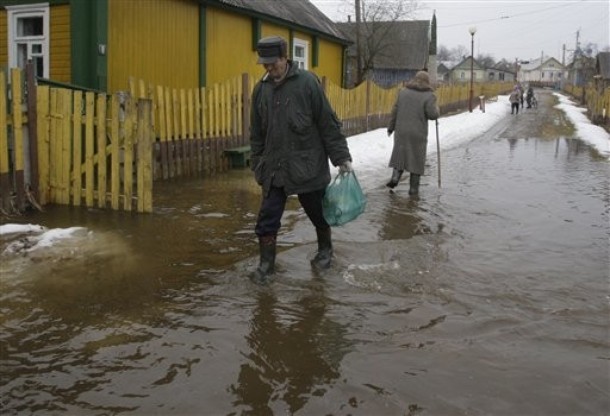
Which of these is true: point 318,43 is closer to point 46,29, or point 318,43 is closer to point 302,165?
point 46,29

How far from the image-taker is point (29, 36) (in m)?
11.6

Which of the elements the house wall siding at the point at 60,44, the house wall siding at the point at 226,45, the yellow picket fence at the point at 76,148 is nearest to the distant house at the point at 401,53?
the house wall siding at the point at 226,45

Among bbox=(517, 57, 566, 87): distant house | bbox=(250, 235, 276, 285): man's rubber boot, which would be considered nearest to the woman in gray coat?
bbox=(250, 235, 276, 285): man's rubber boot

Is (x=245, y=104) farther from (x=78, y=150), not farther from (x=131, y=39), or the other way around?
(x=78, y=150)

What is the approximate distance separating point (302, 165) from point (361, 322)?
140cm

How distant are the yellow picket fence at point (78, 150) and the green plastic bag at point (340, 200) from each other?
8.87 ft

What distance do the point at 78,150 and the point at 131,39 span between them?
4.95 m

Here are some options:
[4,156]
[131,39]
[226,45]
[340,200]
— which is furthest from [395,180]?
[226,45]

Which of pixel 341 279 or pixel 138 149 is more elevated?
pixel 138 149

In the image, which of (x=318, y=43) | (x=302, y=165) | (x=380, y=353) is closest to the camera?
(x=380, y=353)

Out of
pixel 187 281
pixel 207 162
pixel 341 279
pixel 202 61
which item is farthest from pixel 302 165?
pixel 202 61

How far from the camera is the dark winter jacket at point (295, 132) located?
500 cm

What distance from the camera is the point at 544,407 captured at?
323 centimetres

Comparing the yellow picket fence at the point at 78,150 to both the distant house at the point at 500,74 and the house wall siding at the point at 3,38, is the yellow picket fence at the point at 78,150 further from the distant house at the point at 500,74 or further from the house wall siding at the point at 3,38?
the distant house at the point at 500,74
